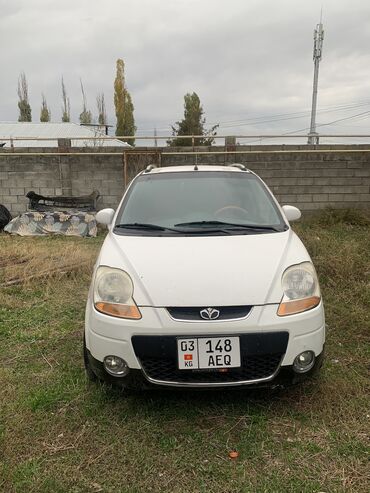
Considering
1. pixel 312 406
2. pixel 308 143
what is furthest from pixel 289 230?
pixel 308 143

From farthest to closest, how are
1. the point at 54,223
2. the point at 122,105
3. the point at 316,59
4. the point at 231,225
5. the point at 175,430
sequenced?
the point at 122,105 < the point at 316,59 < the point at 54,223 < the point at 231,225 < the point at 175,430

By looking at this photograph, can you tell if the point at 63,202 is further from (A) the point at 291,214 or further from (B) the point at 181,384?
(B) the point at 181,384

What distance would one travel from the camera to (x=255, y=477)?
1.87 meters

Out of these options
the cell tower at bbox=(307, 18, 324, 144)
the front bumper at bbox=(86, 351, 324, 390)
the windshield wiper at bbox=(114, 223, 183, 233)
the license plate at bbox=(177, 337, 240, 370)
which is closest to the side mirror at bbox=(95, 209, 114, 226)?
the windshield wiper at bbox=(114, 223, 183, 233)

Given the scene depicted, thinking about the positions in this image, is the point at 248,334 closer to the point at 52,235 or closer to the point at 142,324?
the point at 142,324

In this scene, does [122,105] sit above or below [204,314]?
above

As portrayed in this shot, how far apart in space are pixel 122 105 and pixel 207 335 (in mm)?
32740

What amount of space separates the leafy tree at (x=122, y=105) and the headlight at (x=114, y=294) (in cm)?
3136

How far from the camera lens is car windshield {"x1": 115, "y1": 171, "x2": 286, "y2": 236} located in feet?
9.21

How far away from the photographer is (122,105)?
32.1 m

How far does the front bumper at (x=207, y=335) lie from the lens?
203cm

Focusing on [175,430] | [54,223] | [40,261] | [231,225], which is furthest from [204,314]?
[54,223]

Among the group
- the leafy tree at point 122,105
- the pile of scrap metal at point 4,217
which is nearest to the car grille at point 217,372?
the pile of scrap metal at point 4,217

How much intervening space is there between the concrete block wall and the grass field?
586 cm
